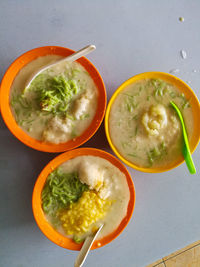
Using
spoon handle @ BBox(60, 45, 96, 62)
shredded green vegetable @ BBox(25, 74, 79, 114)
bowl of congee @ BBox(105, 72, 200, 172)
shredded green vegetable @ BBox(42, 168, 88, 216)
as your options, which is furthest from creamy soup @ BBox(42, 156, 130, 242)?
spoon handle @ BBox(60, 45, 96, 62)

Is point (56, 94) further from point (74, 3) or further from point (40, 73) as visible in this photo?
point (74, 3)

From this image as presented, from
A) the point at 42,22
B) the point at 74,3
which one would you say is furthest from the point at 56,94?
the point at 74,3

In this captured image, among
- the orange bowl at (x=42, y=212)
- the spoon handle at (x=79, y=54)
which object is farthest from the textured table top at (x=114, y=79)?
the spoon handle at (x=79, y=54)

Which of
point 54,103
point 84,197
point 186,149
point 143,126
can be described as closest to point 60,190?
point 84,197

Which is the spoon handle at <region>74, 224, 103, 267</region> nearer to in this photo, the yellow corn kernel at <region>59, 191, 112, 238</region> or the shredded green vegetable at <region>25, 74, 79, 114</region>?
the yellow corn kernel at <region>59, 191, 112, 238</region>

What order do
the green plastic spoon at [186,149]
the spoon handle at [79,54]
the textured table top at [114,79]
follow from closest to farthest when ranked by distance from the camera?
the spoon handle at [79,54] → the green plastic spoon at [186,149] → the textured table top at [114,79]

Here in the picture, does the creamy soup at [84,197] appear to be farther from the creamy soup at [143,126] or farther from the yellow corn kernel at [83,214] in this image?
the creamy soup at [143,126]
